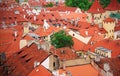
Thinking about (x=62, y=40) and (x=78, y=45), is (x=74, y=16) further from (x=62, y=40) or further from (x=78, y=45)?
(x=62, y=40)

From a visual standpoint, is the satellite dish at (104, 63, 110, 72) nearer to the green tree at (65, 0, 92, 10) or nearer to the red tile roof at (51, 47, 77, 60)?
the red tile roof at (51, 47, 77, 60)

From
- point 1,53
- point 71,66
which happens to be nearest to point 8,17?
point 1,53

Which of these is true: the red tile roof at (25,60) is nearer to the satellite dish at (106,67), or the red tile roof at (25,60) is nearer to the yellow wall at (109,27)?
the satellite dish at (106,67)

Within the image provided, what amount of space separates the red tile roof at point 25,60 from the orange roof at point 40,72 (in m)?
0.15

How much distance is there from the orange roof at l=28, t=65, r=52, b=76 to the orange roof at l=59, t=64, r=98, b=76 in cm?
40

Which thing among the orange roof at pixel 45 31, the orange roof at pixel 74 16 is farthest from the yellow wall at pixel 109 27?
the orange roof at pixel 74 16

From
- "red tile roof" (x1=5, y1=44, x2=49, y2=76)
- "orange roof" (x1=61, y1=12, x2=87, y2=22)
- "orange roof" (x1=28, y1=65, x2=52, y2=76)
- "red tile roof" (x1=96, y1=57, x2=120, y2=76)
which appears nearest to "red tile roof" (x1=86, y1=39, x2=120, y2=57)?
"red tile roof" (x1=96, y1=57, x2=120, y2=76)

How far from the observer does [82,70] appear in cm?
1036

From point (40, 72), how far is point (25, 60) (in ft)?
4.23

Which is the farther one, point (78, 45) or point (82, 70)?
point (78, 45)

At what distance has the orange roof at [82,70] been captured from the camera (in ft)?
33.4

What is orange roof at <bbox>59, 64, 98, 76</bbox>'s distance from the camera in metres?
10.2

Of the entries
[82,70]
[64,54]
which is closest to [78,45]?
[64,54]

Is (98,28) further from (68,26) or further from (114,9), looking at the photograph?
(114,9)
